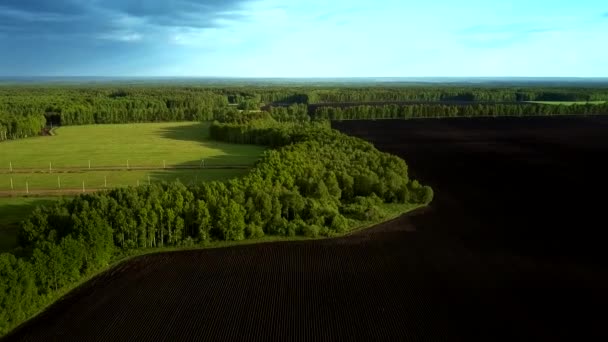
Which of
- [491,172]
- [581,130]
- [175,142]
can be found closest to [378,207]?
[491,172]

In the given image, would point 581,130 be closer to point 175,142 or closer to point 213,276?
point 175,142

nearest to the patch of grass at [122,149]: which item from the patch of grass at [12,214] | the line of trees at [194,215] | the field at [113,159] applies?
the field at [113,159]

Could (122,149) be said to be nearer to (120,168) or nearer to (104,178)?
(120,168)

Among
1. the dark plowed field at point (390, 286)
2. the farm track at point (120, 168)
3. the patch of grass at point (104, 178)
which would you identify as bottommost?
the dark plowed field at point (390, 286)

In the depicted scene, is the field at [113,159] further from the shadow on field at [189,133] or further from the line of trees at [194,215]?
the line of trees at [194,215]

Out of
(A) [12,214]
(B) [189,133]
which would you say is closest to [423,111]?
(B) [189,133]

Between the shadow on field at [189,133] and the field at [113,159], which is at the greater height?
the shadow on field at [189,133]
